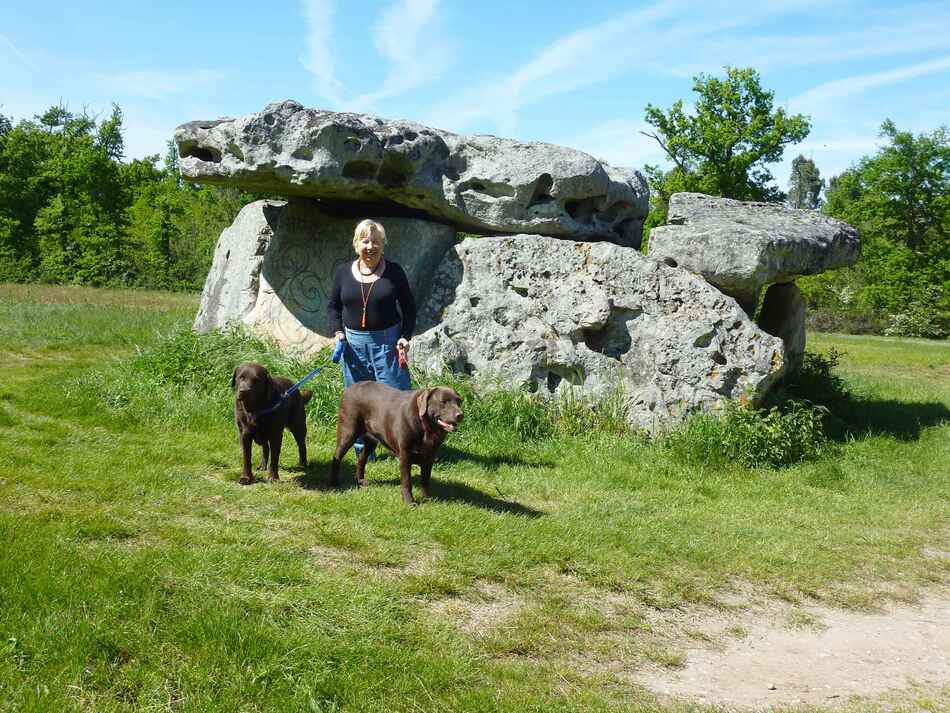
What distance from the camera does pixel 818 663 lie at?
4305 millimetres

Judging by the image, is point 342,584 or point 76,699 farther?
point 342,584

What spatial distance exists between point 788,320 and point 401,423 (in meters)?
6.56

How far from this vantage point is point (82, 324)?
562 inches

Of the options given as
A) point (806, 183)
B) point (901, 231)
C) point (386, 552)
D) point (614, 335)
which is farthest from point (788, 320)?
point (806, 183)

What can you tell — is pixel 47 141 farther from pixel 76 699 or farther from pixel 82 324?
pixel 76 699

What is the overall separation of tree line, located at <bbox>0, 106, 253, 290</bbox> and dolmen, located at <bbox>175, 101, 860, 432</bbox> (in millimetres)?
21117

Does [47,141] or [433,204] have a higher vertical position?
[47,141]

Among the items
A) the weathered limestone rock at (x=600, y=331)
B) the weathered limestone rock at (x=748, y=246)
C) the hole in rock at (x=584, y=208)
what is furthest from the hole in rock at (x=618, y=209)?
the weathered limestone rock at (x=600, y=331)

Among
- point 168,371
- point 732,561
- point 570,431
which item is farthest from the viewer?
point 168,371

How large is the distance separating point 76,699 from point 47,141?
43639 mm

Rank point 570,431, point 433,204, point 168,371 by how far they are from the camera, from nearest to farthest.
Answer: point 570,431 < point 168,371 < point 433,204

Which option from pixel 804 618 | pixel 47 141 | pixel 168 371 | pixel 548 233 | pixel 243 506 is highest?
pixel 47 141

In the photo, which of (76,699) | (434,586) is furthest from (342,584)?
(76,699)

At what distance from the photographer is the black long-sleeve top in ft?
22.9
